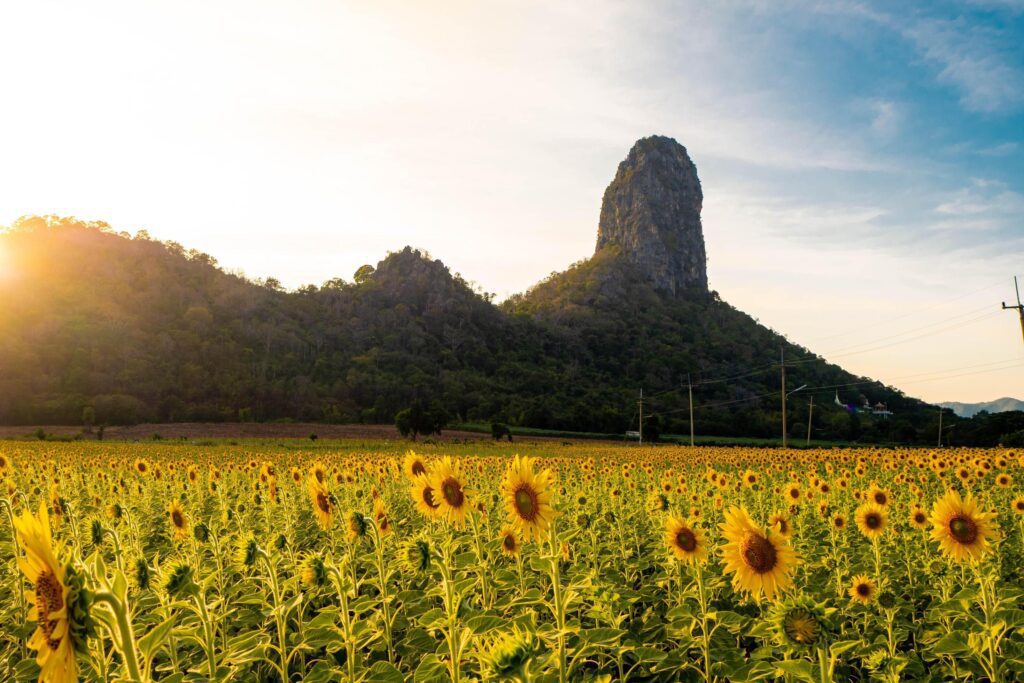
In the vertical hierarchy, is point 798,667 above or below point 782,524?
below

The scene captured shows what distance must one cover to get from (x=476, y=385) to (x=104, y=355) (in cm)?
4608


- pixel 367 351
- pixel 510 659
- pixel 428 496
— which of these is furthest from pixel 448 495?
pixel 367 351

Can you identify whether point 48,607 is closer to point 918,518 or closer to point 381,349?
point 918,518

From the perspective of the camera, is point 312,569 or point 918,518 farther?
point 918,518

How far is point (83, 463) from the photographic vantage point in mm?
15000

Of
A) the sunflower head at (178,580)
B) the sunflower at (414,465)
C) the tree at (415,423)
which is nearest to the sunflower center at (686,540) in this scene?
the sunflower at (414,465)

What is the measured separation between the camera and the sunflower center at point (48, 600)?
1.60 meters

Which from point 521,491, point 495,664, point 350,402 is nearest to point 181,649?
point 521,491

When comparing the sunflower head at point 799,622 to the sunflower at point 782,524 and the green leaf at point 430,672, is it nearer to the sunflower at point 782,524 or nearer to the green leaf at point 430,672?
the green leaf at point 430,672

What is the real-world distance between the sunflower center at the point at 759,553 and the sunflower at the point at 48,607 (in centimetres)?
315

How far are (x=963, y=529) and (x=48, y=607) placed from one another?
19.4 ft

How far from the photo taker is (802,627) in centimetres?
226

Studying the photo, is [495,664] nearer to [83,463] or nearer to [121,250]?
[83,463]

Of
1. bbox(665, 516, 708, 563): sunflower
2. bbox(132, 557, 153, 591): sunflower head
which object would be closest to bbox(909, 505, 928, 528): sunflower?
bbox(665, 516, 708, 563): sunflower
